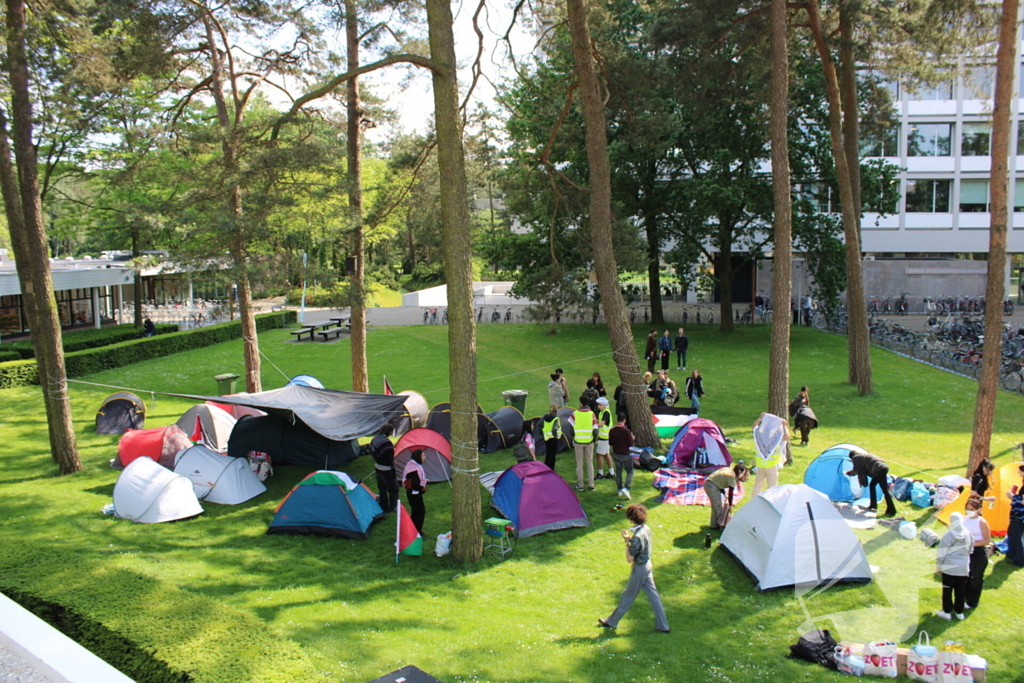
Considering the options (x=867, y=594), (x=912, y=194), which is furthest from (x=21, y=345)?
(x=912, y=194)

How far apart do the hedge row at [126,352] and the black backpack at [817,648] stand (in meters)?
20.6

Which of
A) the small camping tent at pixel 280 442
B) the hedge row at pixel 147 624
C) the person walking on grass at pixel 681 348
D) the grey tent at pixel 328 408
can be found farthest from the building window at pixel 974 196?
the hedge row at pixel 147 624

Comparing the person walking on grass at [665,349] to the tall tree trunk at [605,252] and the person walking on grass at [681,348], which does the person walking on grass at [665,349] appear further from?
the tall tree trunk at [605,252]

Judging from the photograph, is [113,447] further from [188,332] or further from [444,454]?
[188,332]

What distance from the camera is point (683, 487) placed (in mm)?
11938

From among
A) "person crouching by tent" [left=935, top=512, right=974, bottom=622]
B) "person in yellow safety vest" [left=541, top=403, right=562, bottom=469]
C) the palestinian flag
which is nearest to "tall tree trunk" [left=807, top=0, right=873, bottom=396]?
the palestinian flag

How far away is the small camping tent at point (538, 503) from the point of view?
1019cm

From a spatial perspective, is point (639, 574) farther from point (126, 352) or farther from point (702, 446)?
point (126, 352)

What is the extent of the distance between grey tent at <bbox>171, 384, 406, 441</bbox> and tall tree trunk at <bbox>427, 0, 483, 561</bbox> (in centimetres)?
290

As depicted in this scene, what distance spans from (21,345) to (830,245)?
27.5 metres

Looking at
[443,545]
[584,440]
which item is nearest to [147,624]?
[443,545]

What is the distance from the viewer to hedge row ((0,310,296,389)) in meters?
19.9

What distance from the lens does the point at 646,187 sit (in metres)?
27.5

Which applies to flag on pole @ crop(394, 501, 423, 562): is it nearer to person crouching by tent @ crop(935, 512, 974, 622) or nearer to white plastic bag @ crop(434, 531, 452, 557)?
white plastic bag @ crop(434, 531, 452, 557)
